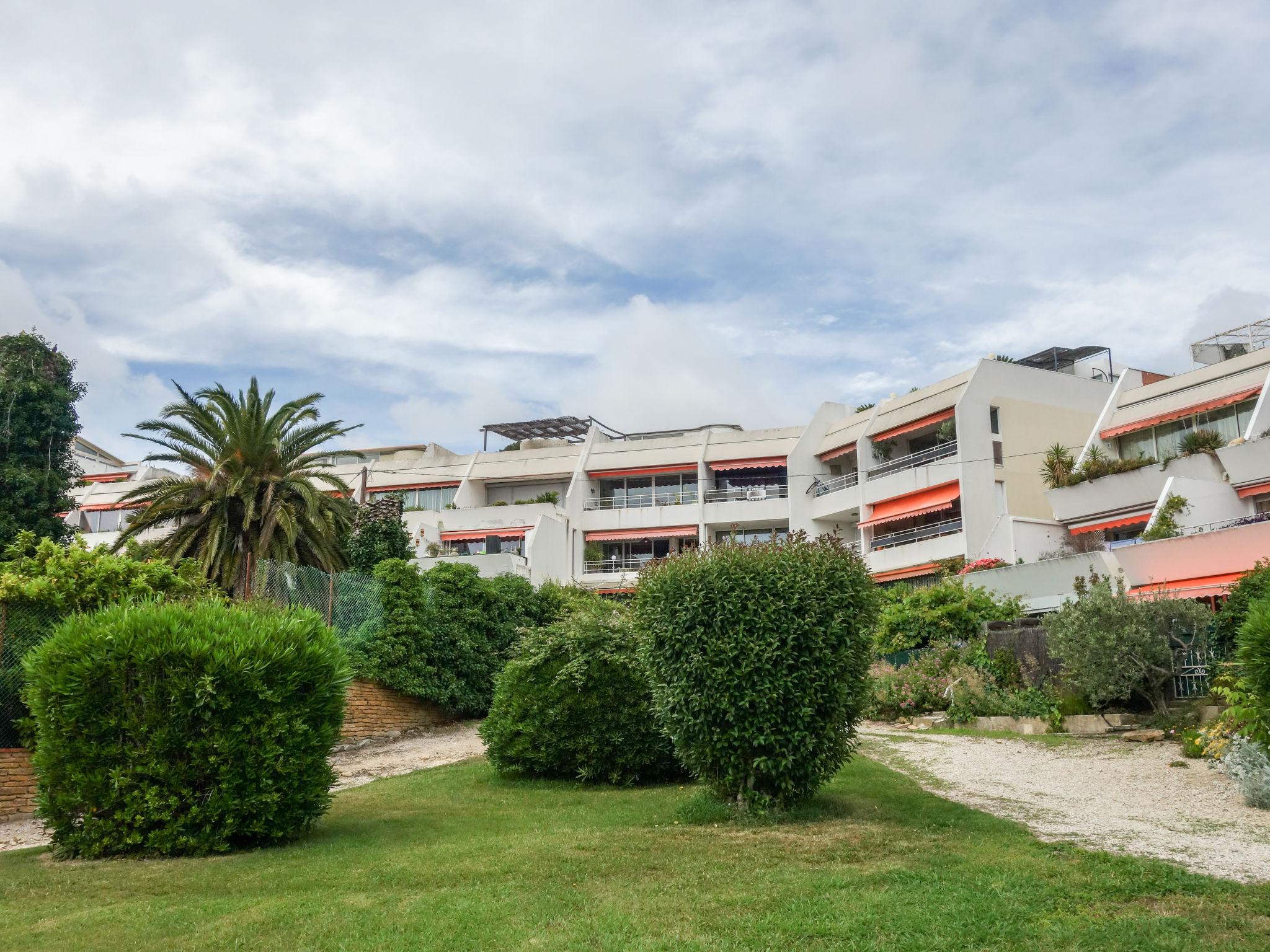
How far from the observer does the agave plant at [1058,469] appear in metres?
31.7

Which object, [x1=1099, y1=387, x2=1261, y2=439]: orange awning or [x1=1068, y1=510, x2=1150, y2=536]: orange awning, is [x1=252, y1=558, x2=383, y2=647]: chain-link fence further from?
[x1=1099, y1=387, x2=1261, y2=439]: orange awning

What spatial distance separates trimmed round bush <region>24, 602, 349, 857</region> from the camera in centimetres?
912

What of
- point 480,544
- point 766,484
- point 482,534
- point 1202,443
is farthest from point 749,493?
point 1202,443

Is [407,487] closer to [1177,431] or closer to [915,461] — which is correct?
[915,461]

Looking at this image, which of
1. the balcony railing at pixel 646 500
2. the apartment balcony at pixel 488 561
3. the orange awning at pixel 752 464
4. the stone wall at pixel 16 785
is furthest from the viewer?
the balcony railing at pixel 646 500

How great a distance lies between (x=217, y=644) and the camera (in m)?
9.41

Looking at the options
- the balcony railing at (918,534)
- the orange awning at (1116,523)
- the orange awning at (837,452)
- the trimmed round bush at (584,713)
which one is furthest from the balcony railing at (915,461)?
the trimmed round bush at (584,713)

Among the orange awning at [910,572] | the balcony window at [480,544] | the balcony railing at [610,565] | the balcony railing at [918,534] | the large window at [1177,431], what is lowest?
the orange awning at [910,572]

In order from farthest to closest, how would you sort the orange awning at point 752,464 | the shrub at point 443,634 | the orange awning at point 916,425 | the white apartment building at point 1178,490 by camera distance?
the orange awning at point 752,464 < the orange awning at point 916,425 < the white apartment building at point 1178,490 < the shrub at point 443,634

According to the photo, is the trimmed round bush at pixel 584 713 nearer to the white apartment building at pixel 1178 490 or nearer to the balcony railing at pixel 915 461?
the white apartment building at pixel 1178 490

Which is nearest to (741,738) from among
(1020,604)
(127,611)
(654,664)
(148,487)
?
(654,664)

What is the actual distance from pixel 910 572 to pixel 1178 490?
12.4m

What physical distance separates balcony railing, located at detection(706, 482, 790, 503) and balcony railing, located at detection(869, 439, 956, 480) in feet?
18.1

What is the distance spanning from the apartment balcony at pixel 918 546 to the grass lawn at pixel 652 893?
2676 centimetres
